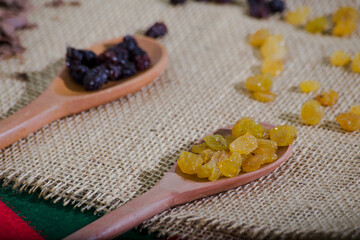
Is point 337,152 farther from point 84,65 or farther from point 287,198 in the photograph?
point 84,65

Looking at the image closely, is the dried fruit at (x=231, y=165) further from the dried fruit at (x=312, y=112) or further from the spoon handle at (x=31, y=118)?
the spoon handle at (x=31, y=118)

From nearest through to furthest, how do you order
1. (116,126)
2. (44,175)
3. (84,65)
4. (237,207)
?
(237,207) → (44,175) → (116,126) → (84,65)

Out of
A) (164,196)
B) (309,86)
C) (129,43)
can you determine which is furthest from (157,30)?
(164,196)

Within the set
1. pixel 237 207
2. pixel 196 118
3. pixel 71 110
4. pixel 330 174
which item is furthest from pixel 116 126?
pixel 330 174

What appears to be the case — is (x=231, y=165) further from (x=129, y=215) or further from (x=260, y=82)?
(x=260, y=82)

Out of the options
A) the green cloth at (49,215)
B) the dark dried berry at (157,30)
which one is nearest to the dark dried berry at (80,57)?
the dark dried berry at (157,30)

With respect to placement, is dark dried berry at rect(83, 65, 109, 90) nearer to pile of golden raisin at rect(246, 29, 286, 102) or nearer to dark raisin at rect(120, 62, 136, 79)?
dark raisin at rect(120, 62, 136, 79)

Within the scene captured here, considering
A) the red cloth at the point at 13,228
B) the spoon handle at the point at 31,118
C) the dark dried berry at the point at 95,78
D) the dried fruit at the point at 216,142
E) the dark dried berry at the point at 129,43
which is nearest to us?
the red cloth at the point at 13,228

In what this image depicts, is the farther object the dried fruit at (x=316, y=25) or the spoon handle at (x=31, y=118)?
the dried fruit at (x=316, y=25)
